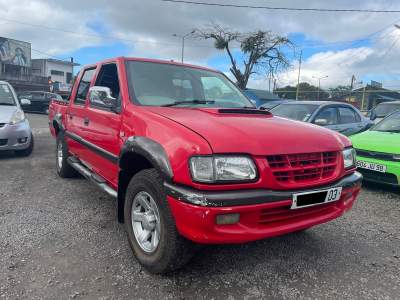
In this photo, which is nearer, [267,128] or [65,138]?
[267,128]

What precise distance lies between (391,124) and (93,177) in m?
5.33

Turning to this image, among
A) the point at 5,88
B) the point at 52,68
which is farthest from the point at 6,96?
the point at 52,68

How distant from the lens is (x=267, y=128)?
260 cm

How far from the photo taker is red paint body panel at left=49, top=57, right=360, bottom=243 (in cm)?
220

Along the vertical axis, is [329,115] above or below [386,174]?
above

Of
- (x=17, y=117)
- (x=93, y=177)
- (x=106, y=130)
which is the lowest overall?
(x=93, y=177)

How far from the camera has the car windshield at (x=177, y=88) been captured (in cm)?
326

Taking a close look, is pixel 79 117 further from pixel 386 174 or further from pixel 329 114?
pixel 329 114

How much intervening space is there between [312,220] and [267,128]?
0.78m

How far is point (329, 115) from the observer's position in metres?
7.37

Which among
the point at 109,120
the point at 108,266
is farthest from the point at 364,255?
the point at 109,120

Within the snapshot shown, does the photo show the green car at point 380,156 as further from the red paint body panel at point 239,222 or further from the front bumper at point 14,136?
the front bumper at point 14,136

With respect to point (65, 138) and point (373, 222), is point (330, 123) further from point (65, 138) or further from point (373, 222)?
point (65, 138)

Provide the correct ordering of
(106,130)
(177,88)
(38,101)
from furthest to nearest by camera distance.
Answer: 1. (38,101)
2. (177,88)
3. (106,130)
